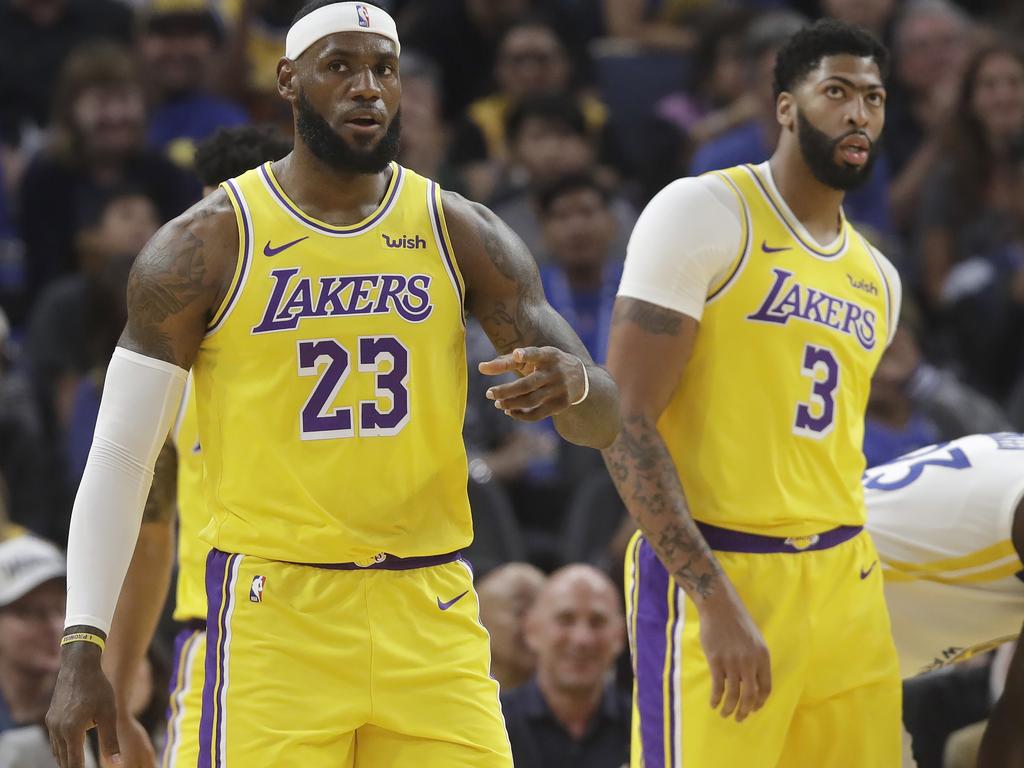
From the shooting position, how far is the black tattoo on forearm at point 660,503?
445 cm

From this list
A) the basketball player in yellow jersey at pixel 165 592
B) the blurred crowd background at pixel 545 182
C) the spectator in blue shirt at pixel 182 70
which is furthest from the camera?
the spectator in blue shirt at pixel 182 70

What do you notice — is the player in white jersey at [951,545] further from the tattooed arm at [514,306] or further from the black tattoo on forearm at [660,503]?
the tattooed arm at [514,306]

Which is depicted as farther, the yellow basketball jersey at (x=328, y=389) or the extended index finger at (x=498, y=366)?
the yellow basketball jersey at (x=328, y=389)

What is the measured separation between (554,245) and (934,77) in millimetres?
3390

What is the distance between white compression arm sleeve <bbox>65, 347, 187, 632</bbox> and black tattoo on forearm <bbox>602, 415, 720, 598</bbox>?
4.16ft

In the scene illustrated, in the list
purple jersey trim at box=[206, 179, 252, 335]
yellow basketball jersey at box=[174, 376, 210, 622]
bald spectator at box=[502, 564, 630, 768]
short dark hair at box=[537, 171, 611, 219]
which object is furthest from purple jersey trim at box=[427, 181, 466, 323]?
short dark hair at box=[537, 171, 611, 219]

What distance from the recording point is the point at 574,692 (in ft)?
21.7

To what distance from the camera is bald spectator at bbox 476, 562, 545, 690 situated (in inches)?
276

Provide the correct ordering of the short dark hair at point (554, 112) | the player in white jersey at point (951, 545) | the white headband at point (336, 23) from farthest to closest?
1. the short dark hair at point (554, 112)
2. the player in white jersey at point (951, 545)
3. the white headband at point (336, 23)

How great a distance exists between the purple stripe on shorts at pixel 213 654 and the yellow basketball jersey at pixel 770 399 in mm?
1378

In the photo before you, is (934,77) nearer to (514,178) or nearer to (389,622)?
(514,178)

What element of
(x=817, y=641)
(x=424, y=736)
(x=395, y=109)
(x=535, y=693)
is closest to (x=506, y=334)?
(x=395, y=109)

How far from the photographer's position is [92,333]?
7.96m

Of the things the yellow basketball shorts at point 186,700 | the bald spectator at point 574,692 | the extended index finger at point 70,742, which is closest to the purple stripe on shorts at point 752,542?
the yellow basketball shorts at point 186,700
